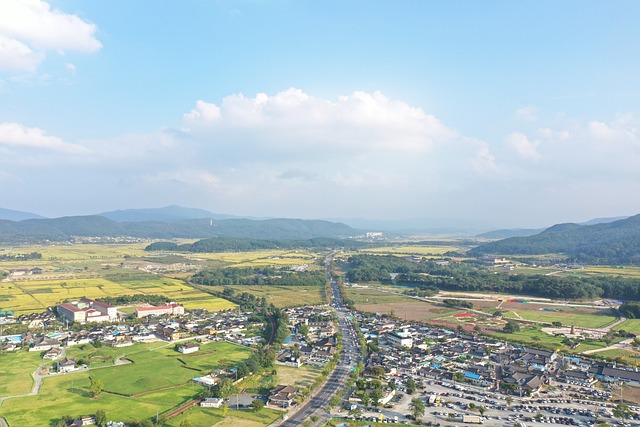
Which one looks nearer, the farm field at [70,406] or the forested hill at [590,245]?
the farm field at [70,406]

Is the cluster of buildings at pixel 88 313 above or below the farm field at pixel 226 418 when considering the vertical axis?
above

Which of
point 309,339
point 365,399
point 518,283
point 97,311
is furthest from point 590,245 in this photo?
point 97,311

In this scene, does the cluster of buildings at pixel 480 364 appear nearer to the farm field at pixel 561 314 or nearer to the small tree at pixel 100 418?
the farm field at pixel 561 314

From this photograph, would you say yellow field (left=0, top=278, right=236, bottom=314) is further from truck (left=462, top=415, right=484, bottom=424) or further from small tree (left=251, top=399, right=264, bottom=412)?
truck (left=462, top=415, right=484, bottom=424)

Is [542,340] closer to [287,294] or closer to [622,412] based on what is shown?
[622,412]

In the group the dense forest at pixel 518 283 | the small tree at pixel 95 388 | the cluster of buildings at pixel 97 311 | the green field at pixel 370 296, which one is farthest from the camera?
the dense forest at pixel 518 283

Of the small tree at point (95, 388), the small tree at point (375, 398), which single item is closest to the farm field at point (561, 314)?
the small tree at point (375, 398)
